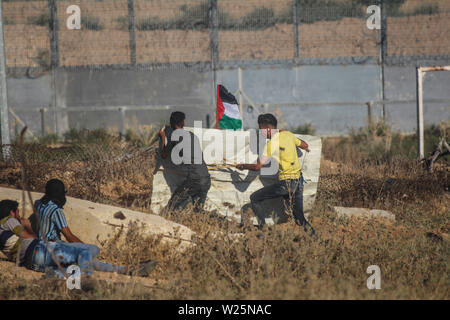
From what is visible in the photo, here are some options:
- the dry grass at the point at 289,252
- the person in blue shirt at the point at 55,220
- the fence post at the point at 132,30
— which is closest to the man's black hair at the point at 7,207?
the person in blue shirt at the point at 55,220

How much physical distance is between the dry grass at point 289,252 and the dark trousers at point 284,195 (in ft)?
1.63

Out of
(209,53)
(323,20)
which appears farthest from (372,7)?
(209,53)

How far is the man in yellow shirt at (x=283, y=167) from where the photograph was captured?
705 cm

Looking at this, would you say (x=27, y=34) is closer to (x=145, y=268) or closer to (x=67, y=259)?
(x=67, y=259)

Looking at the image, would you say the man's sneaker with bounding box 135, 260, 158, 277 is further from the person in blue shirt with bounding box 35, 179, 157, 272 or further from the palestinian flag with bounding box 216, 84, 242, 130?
the palestinian flag with bounding box 216, 84, 242, 130

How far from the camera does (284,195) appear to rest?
727 cm

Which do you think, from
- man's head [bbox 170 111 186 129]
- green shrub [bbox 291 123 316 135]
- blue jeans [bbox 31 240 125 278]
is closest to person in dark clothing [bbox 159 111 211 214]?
man's head [bbox 170 111 186 129]

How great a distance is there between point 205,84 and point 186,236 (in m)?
12.6

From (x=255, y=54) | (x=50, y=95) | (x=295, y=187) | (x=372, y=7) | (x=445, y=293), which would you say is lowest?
(x=445, y=293)

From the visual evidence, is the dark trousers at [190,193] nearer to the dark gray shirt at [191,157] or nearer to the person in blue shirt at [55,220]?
the dark gray shirt at [191,157]

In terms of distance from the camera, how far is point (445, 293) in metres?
5.00

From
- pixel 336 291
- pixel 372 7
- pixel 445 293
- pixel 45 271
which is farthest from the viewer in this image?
pixel 372 7

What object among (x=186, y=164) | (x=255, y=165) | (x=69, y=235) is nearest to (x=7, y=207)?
(x=69, y=235)

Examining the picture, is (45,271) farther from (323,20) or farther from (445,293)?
(323,20)
